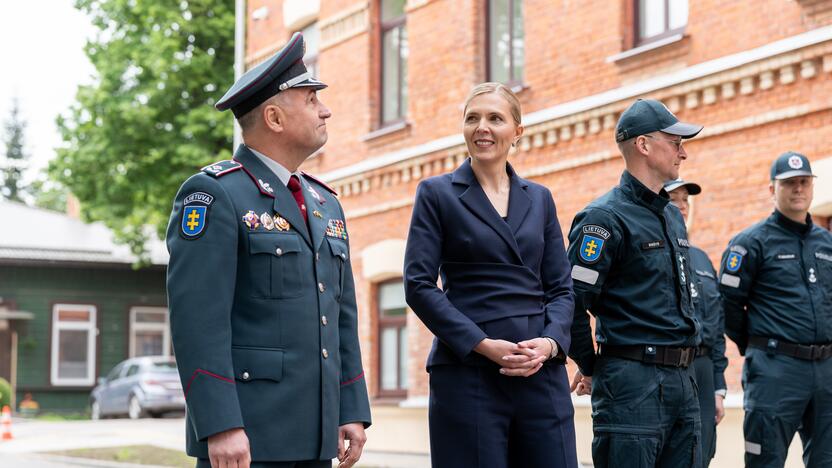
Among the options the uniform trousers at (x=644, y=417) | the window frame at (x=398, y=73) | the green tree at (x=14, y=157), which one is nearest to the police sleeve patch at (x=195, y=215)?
the uniform trousers at (x=644, y=417)

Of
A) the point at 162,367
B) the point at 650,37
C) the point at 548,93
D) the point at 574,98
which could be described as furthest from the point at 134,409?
the point at 650,37

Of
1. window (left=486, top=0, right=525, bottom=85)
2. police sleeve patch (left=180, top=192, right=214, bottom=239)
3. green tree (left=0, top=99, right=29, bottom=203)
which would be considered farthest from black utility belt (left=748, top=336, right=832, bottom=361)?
green tree (left=0, top=99, right=29, bottom=203)

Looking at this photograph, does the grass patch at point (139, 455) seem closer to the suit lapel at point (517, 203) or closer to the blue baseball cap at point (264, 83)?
the suit lapel at point (517, 203)

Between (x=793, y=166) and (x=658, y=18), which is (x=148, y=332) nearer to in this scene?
(x=658, y=18)

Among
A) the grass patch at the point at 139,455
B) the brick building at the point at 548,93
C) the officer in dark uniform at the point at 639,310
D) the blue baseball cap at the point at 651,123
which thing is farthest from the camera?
the grass patch at the point at 139,455

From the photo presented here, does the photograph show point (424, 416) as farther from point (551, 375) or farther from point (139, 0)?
point (139, 0)

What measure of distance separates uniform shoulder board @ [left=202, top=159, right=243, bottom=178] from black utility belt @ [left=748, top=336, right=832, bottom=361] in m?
4.08

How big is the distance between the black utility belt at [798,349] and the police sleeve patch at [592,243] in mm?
2275

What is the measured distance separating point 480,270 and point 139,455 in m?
12.6

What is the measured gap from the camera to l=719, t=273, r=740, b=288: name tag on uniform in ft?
24.6

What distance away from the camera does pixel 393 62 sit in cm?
1766

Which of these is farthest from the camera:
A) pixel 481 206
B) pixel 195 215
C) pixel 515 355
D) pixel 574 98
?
pixel 574 98

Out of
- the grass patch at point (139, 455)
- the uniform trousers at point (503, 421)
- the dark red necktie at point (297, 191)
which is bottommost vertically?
the grass patch at point (139, 455)

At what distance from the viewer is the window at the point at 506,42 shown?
15078 millimetres
